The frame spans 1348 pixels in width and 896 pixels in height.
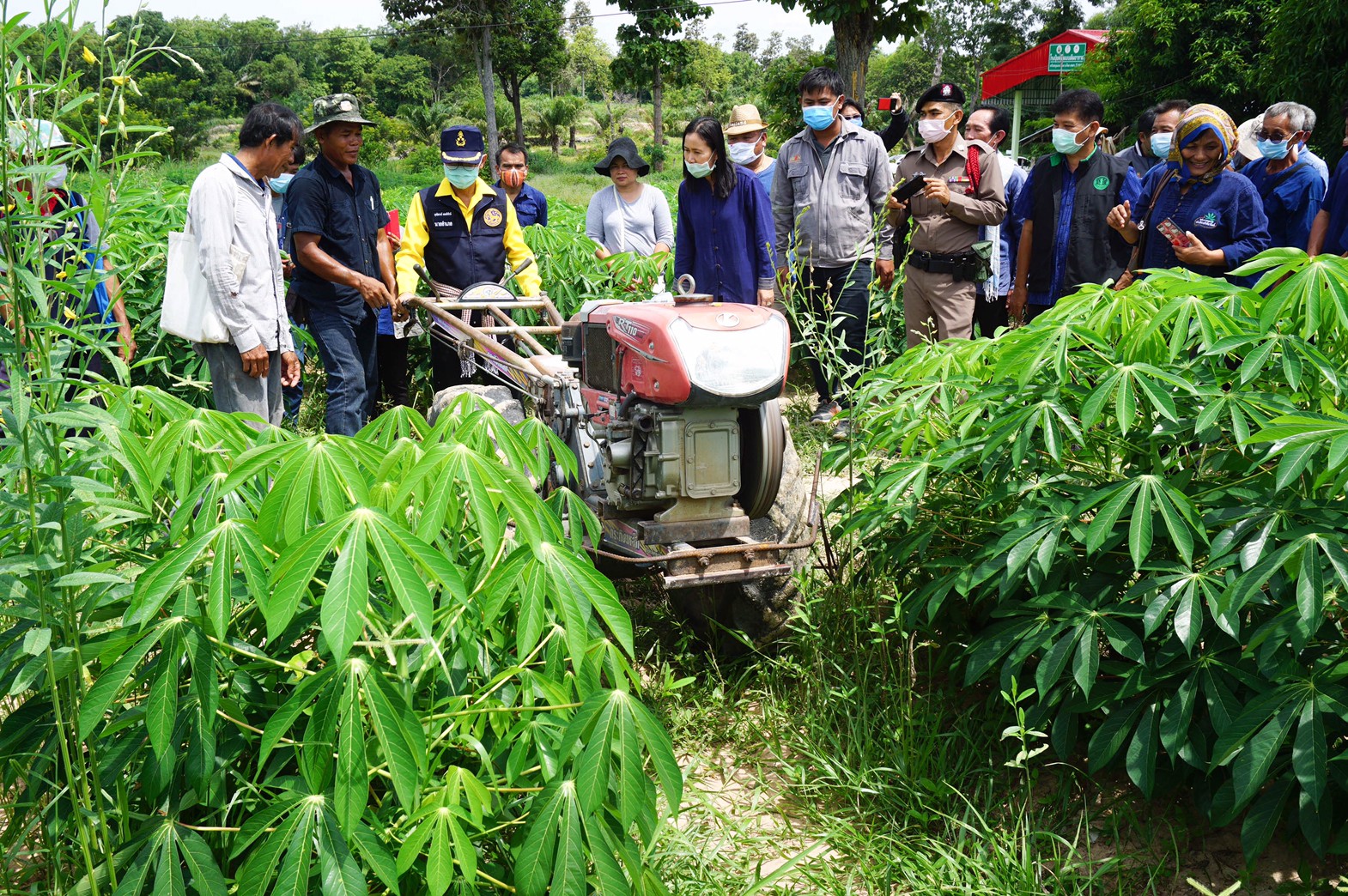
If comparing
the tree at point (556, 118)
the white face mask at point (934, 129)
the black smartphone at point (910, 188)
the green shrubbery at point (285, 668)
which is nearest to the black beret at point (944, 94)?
the white face mask at point (934, 129)

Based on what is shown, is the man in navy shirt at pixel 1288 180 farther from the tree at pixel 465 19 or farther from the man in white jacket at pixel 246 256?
the tree at pixel 465 19

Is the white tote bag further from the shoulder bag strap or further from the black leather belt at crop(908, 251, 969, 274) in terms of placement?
the shoulder bag strap

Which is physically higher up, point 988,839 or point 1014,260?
point 1014,260

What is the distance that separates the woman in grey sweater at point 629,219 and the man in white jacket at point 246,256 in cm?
274

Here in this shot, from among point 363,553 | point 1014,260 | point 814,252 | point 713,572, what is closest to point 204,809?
point 363,553

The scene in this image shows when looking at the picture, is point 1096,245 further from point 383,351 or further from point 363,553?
point 363,553

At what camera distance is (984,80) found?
137ft

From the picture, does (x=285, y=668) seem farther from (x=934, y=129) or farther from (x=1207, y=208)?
(x=934, y=129)

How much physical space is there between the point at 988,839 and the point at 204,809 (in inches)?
72.7

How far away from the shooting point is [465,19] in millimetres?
43000

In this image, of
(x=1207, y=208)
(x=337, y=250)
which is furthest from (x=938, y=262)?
(x=337, y=250)

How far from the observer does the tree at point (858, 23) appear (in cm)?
1656

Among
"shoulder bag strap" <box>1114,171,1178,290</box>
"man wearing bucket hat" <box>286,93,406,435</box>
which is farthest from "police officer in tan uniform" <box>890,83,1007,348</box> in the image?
"man wearing bucket hat" <box>286,93,406,435</box>

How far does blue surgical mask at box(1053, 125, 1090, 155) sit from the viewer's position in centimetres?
573
